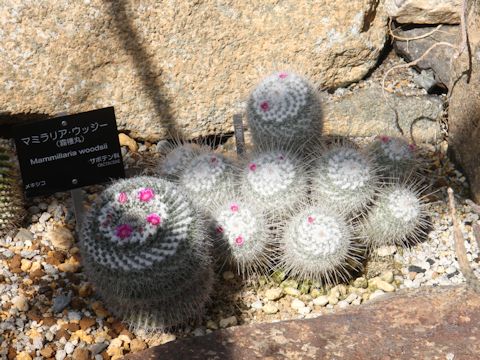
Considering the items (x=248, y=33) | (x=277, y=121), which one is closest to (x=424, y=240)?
(x=277, y=121)

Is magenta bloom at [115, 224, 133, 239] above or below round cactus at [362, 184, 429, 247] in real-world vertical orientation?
above

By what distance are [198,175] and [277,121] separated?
0.40m

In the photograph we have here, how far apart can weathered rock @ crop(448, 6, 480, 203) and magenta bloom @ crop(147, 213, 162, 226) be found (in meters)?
1.67

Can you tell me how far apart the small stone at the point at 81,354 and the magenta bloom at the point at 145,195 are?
640mm

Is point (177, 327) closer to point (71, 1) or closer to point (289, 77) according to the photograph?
point (289, 77)

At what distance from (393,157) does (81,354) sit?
1492 millimetres

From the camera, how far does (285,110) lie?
109 inches

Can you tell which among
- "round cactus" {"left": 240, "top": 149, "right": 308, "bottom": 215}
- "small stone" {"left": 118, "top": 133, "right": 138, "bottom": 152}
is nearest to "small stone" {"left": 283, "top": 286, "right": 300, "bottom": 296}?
"round cactus" {"left": 240, "top": 149, "right": 308, "bottom": 215}

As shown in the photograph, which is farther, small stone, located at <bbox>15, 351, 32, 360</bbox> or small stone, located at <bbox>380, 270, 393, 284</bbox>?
small stone, located at <bbox>380, 270, 393, 284</bbox>

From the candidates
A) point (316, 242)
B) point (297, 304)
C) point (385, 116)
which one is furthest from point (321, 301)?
point (385, 116)

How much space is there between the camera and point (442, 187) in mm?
3289

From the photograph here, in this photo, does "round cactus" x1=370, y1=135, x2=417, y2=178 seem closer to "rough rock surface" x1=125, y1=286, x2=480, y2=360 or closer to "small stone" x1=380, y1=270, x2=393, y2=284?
"small stone" x1=380, y1=270, x2=393, y2=284

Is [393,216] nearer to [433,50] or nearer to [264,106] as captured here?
[264,106]

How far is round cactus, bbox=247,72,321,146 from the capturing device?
277 cm
